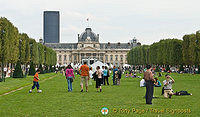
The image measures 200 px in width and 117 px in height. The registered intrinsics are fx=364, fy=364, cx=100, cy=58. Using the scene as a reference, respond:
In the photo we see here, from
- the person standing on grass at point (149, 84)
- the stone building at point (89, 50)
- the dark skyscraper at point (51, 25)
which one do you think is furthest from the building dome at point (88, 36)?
the person standing on grass at point (149, 84)

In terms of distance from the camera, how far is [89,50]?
153 meters

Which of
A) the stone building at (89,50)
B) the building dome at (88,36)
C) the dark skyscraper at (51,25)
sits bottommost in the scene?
the stone building at (89,50)

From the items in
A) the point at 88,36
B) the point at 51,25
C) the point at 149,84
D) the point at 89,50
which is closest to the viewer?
the point at 149,84

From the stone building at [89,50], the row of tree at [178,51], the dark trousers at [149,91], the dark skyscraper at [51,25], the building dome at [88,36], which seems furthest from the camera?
the dark skyscraper at [51,25]

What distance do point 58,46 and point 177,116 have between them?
15044 cm

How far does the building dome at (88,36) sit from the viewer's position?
156m

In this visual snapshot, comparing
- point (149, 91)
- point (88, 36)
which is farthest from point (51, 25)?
point (149, 91)

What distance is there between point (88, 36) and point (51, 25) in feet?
151

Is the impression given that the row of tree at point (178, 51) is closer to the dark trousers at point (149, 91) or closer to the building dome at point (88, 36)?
the dark trousers at point (149, 91)

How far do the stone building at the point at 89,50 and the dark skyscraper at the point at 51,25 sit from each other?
123 feet

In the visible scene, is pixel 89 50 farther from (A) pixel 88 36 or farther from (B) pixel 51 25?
(B) pixel 51 25

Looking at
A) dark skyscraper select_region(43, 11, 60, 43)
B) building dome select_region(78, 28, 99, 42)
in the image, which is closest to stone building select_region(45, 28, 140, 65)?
building dome select_region(78, 28, 99, 42)

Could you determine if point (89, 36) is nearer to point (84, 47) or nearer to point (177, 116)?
point (84, 47)

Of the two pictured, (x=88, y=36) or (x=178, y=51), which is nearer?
(x=178, y=51)
